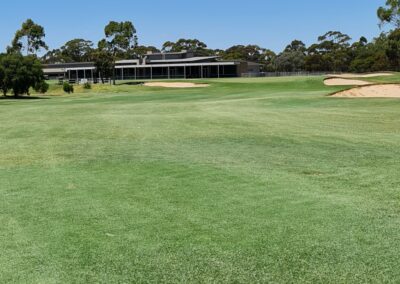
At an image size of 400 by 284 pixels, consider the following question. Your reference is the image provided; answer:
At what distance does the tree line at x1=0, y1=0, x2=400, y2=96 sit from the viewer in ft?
177

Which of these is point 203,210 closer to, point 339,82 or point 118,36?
point 339,82

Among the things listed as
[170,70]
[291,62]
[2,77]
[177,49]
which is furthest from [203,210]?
[177,49]

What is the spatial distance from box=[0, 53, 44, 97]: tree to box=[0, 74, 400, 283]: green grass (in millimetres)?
41313

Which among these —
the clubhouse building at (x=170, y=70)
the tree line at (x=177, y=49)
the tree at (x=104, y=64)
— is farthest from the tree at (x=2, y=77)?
the clubhouse building at (x=170, y=70)

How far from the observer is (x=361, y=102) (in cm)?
2719

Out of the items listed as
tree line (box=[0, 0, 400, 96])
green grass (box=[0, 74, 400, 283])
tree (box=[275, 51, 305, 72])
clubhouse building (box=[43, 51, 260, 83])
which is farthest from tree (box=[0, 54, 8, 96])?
tree (box=[275, 51, 305, 72])

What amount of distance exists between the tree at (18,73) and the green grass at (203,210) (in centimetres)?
4131

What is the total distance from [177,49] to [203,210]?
177m

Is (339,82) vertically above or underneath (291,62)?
underneath

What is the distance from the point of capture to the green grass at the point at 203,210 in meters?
5.01

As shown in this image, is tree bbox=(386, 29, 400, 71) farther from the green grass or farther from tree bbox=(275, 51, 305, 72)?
the green grass

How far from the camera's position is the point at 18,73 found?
5222 centimetres

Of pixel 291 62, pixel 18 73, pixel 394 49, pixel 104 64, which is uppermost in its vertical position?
pixel 394 49

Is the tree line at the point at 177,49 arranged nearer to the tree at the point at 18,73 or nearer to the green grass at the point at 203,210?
the tree at the point at 18,73
